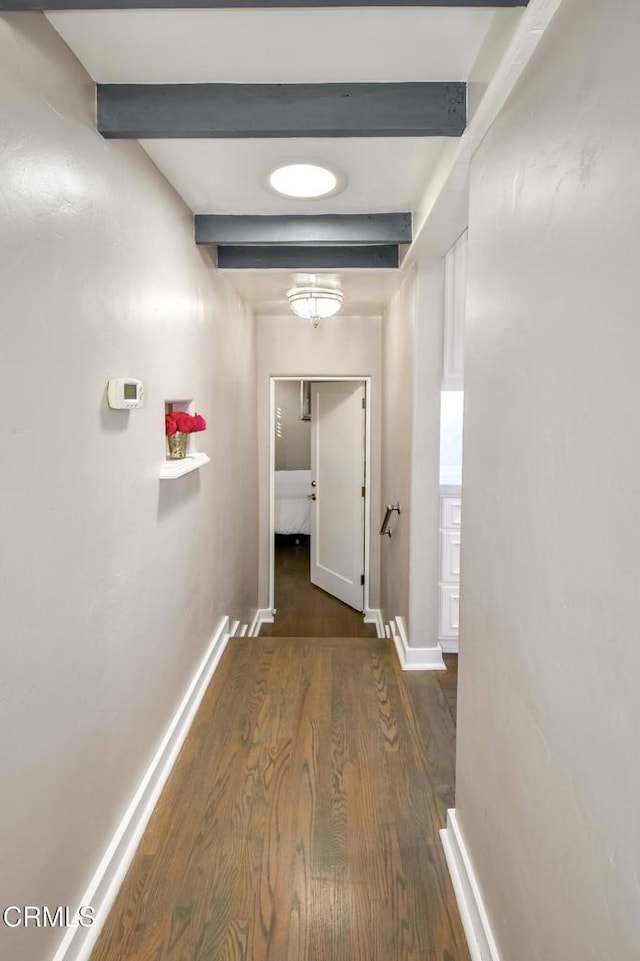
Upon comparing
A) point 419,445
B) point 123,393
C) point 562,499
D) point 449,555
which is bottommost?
point 449,555

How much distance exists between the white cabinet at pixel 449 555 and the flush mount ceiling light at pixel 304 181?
163 centimetres

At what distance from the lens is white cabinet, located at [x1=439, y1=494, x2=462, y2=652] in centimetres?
305

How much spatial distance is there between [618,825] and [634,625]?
11.1 inches

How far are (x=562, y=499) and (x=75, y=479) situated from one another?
1083 mm

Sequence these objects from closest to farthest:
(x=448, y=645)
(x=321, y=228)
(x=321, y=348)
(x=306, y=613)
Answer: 1. (x=321, y=228)
2. (x=448, y=645)
3. (x=321, y=348)
4. (x=306, y=613)

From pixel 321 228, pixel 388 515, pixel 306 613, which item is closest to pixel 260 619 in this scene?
pixel 306 613

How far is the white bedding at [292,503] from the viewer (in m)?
6.64

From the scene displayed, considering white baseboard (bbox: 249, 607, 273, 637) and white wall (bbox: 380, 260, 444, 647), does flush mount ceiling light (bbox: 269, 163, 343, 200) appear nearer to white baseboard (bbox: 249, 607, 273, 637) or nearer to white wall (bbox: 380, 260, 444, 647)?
white wall (bbox: 380, 260, 444, 647)

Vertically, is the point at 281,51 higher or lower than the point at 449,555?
higher

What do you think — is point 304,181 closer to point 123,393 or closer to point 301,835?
point 123,393

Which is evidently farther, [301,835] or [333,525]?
[333,525]

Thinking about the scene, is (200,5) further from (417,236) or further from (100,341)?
(417,236)

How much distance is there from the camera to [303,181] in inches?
81.4

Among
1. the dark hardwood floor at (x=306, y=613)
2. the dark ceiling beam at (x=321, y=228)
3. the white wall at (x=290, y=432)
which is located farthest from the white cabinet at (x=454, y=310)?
the white wall at (x=290, y=432)
